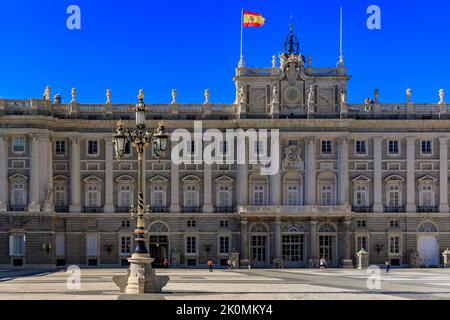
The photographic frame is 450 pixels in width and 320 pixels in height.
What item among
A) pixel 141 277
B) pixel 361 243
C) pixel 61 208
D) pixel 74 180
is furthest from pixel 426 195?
pixel 141 277

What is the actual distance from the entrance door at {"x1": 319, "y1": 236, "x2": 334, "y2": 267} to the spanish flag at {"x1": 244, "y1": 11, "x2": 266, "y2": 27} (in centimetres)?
1912

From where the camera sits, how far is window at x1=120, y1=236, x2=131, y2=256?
260 feet

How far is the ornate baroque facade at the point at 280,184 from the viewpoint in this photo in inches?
3098

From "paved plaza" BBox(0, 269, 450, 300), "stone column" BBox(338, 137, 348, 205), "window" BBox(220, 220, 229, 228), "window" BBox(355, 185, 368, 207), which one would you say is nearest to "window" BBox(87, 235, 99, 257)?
"window" BBox(220, 220, 229, 228)

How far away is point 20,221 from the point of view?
250 feet

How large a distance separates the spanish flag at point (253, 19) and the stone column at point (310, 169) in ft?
35.2

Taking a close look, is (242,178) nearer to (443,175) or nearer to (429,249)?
(429,249)

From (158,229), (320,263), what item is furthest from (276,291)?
(158,229)

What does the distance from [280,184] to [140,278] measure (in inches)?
1662

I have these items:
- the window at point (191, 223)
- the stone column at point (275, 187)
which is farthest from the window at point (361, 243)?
the window at point (191, 223)

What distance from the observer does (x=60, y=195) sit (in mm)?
79000

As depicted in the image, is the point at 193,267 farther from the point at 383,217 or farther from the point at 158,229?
the point at 383,217

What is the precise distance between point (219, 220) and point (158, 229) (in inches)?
211
